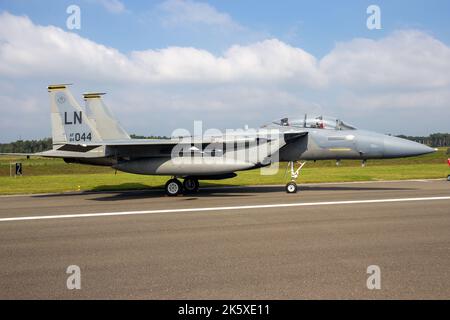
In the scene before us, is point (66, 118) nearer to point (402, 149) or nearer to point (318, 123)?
point (318, 123)

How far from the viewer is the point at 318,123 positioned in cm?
1446

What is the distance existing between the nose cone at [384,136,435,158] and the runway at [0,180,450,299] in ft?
10.5

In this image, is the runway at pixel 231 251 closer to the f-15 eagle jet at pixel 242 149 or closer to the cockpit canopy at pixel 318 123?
the f-15 eagle jet at pixel 242 149

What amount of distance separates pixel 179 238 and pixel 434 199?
27.9 feet

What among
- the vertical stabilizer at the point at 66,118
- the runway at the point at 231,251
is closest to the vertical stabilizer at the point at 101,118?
the vertical stabilizer at the point at 66,118

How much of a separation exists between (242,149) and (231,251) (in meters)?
8.59

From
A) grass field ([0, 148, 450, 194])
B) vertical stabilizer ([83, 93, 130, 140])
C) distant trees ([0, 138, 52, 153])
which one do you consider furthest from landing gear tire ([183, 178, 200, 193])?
distant trees ([0, 138, 52, 153])

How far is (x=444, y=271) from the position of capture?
185 inches

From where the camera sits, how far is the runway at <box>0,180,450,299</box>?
4250 mm

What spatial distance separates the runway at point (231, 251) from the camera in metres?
4.25

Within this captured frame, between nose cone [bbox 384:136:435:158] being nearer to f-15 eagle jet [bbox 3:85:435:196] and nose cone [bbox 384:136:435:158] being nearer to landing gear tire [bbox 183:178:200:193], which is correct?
f-15 eagle jet [bbox 3:85:435:196]
